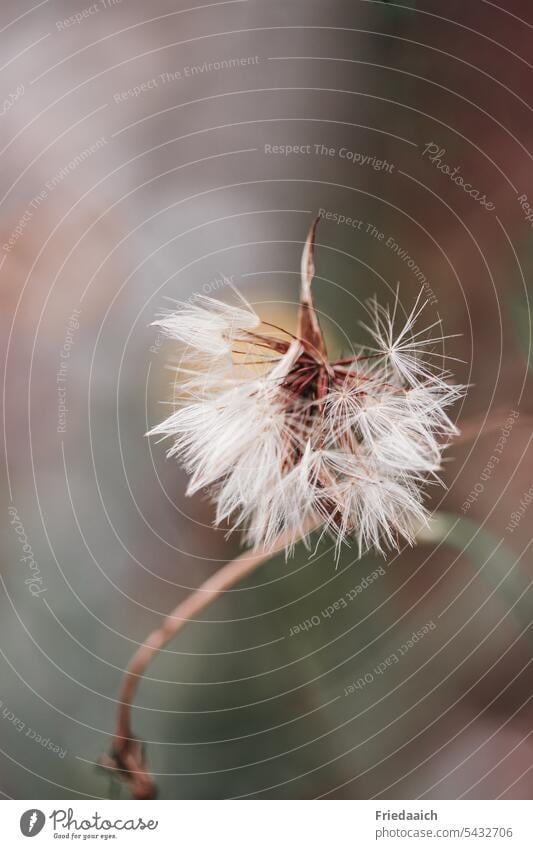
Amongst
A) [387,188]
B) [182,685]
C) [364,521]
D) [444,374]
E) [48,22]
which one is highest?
[48,22]

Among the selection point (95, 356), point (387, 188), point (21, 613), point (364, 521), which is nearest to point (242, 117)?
point (387, 188)

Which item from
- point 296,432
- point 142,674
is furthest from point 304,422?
point 142,674

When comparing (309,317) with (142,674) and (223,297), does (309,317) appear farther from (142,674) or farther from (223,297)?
(142,674)

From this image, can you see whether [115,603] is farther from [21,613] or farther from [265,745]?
[265,745]

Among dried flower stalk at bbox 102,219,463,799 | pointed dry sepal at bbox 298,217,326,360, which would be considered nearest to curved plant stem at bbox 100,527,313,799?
dried flower stalk at bbox 102,219,463,799

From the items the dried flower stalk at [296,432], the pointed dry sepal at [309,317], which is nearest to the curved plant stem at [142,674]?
the dried flower stalk at [296,432]

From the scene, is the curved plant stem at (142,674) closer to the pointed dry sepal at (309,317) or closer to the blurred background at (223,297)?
the blurred background at (223,297)
